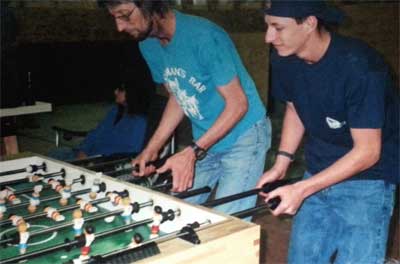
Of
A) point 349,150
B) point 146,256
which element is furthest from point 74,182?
point 349,150

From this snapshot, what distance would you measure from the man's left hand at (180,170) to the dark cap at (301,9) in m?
0.63

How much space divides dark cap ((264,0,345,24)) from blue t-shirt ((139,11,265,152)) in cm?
40

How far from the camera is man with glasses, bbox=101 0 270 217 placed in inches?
78.1

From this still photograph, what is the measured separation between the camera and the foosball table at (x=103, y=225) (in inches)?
49.6

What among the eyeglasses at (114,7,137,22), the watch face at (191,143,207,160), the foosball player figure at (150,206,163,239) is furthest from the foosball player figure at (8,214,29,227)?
the eyeglasses at (114,7,137,22)

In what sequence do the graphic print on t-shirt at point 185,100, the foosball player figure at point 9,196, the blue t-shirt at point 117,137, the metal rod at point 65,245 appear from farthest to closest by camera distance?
1. the blue t-shirt at point 117,137
2. the graphic print on t-shirt at point 185,100
3. the foosball player figure at point 9,196
4. the metal rod at point 65,245

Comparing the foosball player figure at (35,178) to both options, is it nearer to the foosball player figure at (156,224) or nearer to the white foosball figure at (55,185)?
the white foosball figure at (55,185)

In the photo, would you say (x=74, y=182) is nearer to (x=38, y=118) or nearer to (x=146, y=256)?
(x=146, y=256)

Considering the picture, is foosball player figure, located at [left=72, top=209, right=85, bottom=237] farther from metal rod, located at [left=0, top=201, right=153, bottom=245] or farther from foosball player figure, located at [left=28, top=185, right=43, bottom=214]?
foosball player figure, located at [left=28, top=185, right=43, bottom=214]

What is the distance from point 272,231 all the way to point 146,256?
2.45m

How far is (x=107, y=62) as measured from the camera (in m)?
7.44

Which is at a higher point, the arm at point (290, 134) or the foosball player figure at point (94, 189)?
the arm at point (290, 134)

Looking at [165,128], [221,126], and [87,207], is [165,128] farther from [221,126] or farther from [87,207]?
[87,207]

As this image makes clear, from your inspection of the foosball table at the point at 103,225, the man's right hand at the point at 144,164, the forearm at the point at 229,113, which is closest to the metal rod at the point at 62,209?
the foosball table at the point at 103,225
